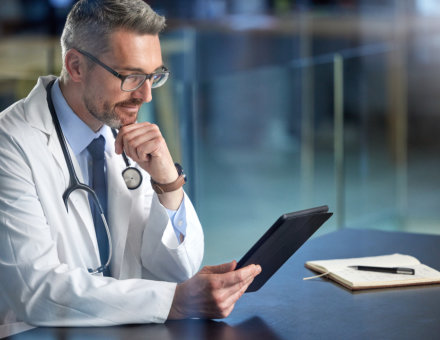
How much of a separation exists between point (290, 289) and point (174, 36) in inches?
103

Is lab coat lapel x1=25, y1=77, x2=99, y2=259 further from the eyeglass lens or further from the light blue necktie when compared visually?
the eyeglass lens

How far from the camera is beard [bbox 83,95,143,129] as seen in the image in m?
1.54

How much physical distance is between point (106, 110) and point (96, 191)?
21cm

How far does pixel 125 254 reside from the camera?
1.62 meters

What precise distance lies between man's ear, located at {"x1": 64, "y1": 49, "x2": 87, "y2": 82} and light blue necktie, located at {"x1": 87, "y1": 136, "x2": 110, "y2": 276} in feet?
0.56

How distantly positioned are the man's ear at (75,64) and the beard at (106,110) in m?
0.05

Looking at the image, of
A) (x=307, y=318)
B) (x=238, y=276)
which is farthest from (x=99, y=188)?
(x=307, y=318)

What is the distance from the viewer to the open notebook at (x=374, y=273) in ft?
4.56

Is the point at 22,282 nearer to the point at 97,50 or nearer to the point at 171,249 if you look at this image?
the point at 171,249

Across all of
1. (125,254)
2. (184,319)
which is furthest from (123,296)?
(125,254)

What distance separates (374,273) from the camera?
1460 mm

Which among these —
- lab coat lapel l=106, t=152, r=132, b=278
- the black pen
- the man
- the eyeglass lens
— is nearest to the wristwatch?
the man

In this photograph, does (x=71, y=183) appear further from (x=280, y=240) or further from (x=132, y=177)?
(x=280, y=240)

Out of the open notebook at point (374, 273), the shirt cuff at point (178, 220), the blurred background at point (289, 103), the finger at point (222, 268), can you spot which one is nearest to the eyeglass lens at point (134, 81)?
the shirt cuff at point (178, 220)
